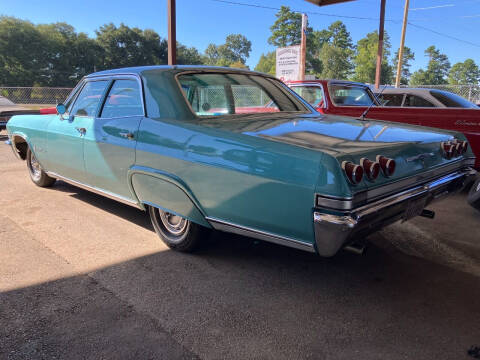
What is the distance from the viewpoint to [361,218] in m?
2.05

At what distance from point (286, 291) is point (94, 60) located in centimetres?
6409

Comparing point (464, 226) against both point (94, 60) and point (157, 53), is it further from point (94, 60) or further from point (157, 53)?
point (157, 53)

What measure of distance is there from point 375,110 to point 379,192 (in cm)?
426

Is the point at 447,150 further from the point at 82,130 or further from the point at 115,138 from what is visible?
the point at 82,130

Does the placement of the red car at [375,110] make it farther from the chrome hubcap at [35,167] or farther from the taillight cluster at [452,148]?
the chrome hubcap at [35,167]

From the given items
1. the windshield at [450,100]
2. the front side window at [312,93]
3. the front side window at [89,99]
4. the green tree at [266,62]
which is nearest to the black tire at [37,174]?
the front side window at [89,99]

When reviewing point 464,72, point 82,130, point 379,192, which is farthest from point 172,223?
point 464,72

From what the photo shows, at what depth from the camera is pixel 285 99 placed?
12.5ft

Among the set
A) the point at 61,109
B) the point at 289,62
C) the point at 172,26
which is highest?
the point at 289,62

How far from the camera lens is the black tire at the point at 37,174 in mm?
5059

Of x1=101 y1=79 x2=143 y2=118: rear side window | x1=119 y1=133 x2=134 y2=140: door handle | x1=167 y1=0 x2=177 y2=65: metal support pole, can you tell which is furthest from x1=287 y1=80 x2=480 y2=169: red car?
x1=167 y1=0 x2=177 y2=65: metal support pole

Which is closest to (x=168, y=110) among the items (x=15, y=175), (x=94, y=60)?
(x=15, y=175)

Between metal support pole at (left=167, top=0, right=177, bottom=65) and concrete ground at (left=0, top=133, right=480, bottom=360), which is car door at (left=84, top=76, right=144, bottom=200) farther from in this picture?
metal support pole at (left=167, top=0, right=177, bottom=65)

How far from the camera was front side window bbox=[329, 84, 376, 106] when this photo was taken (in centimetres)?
657
